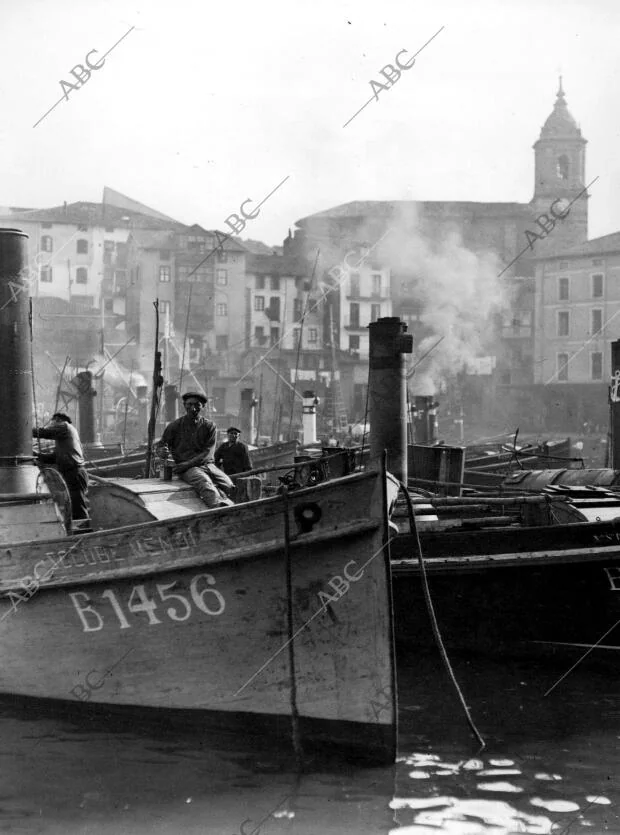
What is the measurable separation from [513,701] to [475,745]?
1.35 meters

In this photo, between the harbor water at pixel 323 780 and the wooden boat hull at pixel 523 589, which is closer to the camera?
the harbor water at pixel 323 780

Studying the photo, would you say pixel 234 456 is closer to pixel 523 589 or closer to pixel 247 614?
pixel 523 589

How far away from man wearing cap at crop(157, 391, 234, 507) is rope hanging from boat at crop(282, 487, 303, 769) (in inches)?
67.0

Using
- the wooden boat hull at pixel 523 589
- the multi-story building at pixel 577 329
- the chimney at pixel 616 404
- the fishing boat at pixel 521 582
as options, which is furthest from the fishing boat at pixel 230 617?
the multi-story building at pixel 577 329

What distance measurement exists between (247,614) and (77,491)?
8.26 feet

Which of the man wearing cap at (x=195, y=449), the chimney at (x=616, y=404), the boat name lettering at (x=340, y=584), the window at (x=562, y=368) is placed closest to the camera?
the boat name lettering at (x=340, y=584)

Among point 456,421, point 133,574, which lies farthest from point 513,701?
point 456,421

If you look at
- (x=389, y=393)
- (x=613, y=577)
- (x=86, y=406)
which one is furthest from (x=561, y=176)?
(x=613, y=577)

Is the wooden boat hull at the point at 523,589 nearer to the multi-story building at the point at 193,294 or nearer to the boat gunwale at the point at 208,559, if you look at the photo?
the boat gunwale at the point at 208,559

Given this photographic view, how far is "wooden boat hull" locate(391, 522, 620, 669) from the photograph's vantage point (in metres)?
10.1

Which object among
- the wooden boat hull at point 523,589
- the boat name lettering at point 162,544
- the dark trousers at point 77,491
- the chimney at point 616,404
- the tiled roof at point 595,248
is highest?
the tiled roof at point 595,248

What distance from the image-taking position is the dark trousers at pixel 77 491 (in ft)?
30.1

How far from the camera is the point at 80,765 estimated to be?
736 cm

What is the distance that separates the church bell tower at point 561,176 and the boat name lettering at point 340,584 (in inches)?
A: 2614
